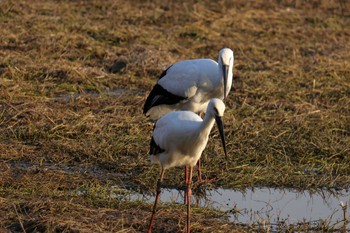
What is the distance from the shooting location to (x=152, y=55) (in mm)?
11031

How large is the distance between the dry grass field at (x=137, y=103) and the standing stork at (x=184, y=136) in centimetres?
40

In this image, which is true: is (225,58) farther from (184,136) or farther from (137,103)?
(137,103)

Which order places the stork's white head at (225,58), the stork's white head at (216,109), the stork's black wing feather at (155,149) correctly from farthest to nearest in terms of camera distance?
the stork's white head at (225,58) → the stork's black wing feather at (155,149) → the stork's white head at (216,109)

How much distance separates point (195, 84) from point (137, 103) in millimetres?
1707

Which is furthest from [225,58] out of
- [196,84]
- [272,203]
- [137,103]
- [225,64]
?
[137,103]

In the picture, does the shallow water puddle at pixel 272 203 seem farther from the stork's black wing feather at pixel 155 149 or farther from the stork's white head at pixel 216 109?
the stork's white head at pixel 216 109

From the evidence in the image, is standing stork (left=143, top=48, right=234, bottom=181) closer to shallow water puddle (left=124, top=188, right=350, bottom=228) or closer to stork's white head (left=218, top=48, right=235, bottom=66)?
stork's white head (left=218, top=48, right=235, bottom=66)

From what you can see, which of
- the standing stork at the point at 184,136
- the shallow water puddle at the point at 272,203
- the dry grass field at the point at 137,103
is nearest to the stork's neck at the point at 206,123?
the standing stork at the point at 184,136

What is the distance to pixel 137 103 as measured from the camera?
31.1 ft

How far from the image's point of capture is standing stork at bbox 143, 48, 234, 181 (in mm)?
7812

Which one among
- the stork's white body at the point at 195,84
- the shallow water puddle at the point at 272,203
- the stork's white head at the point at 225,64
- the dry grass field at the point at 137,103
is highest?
the stork's white head at the point at 225,64

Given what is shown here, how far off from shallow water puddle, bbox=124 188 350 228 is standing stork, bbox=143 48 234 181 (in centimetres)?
98

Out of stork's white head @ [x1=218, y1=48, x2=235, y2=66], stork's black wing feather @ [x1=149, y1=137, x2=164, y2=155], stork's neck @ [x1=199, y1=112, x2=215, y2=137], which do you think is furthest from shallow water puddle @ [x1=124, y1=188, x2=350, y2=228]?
stork's white head @ [x1=218, y1=48, x2=235, y2=66]

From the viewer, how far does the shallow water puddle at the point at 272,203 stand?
22.1ft
